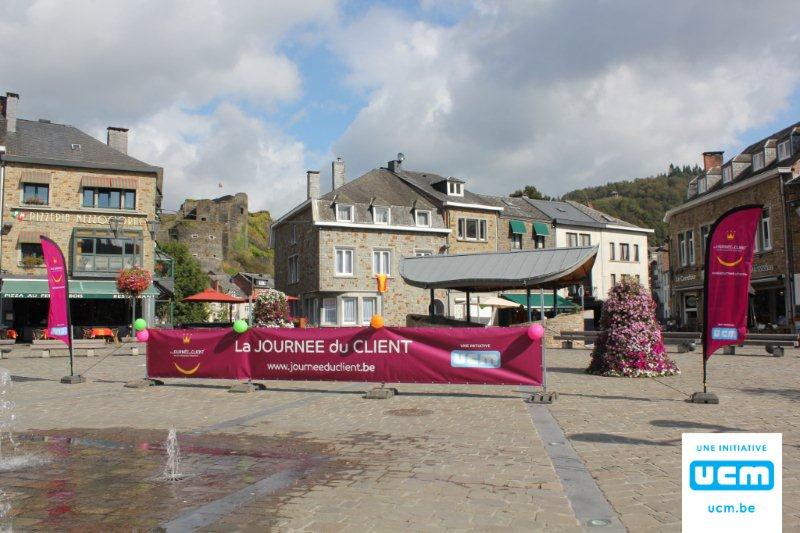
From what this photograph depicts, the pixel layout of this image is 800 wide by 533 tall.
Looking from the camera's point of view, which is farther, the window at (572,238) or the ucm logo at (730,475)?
the window at (572,238)

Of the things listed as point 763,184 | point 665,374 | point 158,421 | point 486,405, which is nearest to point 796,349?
point 763,184

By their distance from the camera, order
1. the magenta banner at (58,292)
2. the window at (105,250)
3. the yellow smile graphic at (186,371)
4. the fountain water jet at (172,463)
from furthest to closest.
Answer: the window at (105,250) < the magenta banner at (58,292) < the yellow smile graphic at (186,371) < the fountain water jet at (172,463)

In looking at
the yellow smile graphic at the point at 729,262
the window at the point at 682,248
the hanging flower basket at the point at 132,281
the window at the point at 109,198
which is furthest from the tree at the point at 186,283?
the yellow smile graphic at the point at 729,262

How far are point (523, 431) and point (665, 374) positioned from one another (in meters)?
8.02

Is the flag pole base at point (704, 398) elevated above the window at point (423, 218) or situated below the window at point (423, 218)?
below

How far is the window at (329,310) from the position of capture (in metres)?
38.5

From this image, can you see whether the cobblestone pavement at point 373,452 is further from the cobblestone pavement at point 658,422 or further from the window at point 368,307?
the window at point 368,307

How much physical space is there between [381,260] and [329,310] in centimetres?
444

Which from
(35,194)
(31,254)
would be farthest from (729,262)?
(35,194)

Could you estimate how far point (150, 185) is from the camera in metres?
36.4

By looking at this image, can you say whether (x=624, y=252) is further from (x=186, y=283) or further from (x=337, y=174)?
(x=186, y=283)

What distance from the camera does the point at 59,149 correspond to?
1406 inches

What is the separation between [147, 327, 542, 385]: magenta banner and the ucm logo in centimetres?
950

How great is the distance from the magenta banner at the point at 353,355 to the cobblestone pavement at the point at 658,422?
129 centimetres
